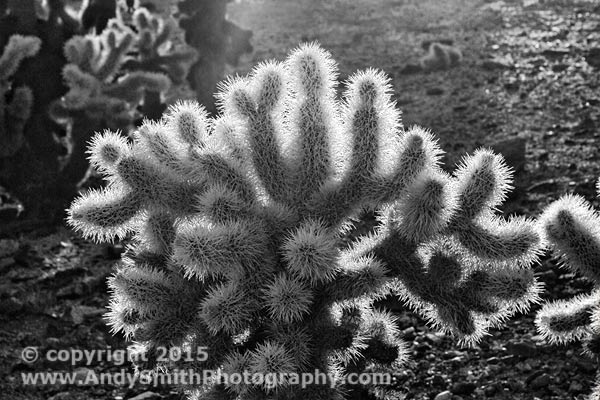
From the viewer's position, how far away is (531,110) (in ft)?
A: 19.9

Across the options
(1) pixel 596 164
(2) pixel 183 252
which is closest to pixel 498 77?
(1) pixel 596 164

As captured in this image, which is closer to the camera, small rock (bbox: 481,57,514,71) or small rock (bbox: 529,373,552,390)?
small rock (bbox: 529,373,552,390)

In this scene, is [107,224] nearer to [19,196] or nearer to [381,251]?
[381,251]

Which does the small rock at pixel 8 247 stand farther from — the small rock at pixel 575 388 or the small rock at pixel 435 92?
the small rock at pixel 435 92

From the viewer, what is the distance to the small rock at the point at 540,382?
3357 millimetres

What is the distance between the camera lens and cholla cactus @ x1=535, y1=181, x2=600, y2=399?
8.53 ft

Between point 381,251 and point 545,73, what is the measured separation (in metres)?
4.53

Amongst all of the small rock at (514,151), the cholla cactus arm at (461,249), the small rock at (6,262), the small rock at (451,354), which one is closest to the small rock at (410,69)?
the small rock at (514,151)

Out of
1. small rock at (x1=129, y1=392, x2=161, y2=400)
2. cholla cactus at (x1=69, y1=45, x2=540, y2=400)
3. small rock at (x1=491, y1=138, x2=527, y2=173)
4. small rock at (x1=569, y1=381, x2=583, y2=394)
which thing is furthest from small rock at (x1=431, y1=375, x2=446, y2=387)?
small rock at (x1=491, y1=138, x2=527, y2=173)

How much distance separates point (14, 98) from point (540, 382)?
3.62 meters

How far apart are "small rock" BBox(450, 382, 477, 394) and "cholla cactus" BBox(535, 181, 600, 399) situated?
2.51 feet

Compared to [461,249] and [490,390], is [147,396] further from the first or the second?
[461,249]

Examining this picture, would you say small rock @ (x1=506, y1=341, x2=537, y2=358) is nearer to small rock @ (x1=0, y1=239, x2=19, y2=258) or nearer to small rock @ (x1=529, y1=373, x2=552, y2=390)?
small rock @ (x1=529, y1=373, x2=552, y2=390)

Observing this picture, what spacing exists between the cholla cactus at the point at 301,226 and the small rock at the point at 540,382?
78cm
